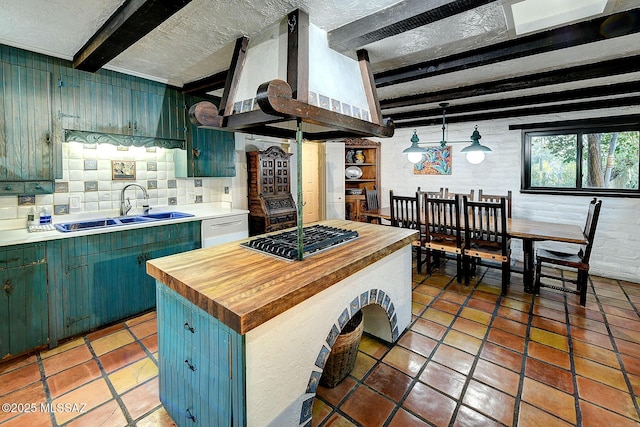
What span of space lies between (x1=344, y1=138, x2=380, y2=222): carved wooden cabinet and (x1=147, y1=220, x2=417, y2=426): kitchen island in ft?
13.0

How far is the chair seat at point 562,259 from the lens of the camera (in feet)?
9.89

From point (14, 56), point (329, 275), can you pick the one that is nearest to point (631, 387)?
point (329, 275)

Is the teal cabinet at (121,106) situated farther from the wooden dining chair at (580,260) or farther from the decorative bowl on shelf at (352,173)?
the wooden dining chair at (580,260)

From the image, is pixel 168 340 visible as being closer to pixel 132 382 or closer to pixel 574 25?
pixel 132 382

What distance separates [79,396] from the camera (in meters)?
1.81

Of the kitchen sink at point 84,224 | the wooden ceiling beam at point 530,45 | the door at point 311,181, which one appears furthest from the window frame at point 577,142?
the kitchen sink at point 84,224

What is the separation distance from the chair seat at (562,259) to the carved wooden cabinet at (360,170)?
2951mm

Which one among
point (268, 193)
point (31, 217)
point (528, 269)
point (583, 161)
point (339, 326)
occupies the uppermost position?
point (583, 161)

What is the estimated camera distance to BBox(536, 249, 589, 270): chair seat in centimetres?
301

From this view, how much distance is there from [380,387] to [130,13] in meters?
2.69

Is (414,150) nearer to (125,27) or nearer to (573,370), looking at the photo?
(573,370)

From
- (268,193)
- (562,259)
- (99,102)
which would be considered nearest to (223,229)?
(268,193)

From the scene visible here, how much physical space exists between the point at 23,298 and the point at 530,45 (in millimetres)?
4117

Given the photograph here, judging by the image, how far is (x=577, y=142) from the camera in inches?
159
